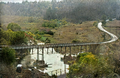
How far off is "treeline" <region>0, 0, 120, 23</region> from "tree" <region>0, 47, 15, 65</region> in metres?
6.23

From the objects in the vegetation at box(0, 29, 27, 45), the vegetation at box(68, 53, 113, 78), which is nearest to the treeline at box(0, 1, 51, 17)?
the vegetation at box(0, 29, 27, 45)

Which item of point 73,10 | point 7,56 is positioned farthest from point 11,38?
point 73,10

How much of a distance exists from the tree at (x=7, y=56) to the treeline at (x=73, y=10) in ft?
20.5

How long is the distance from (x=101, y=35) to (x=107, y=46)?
8.17ft

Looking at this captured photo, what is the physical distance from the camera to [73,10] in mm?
18859

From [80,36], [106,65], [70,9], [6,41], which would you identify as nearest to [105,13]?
[70,9]

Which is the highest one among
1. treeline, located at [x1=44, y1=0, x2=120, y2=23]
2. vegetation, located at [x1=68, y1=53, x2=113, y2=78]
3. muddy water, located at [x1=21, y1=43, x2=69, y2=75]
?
treeline, located at [x1=44, y1=0, x2=120, y2=23]

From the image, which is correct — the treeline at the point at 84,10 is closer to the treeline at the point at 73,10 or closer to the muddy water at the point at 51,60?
the treeline at the point at 73,10

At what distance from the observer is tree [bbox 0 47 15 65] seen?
398 inches

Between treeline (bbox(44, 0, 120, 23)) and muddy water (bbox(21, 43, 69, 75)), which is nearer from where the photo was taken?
muddy water (bbox(21, 43, 69, 75))

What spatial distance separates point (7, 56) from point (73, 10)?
1072cm

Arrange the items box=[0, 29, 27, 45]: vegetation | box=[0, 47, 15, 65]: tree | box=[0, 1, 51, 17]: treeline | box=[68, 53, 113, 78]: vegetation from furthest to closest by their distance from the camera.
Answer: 1. box=[0, 1, 51, 17]: treeline
2. box=[0, 29, 27, 45]: vegetation
3. box=[0, 47, 15, 65]: tree
4. box=[68, 53, 113, 78]: vegetation

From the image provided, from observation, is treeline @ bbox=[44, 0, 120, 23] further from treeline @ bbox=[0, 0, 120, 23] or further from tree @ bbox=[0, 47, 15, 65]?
tree @ bbox=[0, 47, 15, 65]

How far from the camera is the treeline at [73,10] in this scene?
17.3 meters
